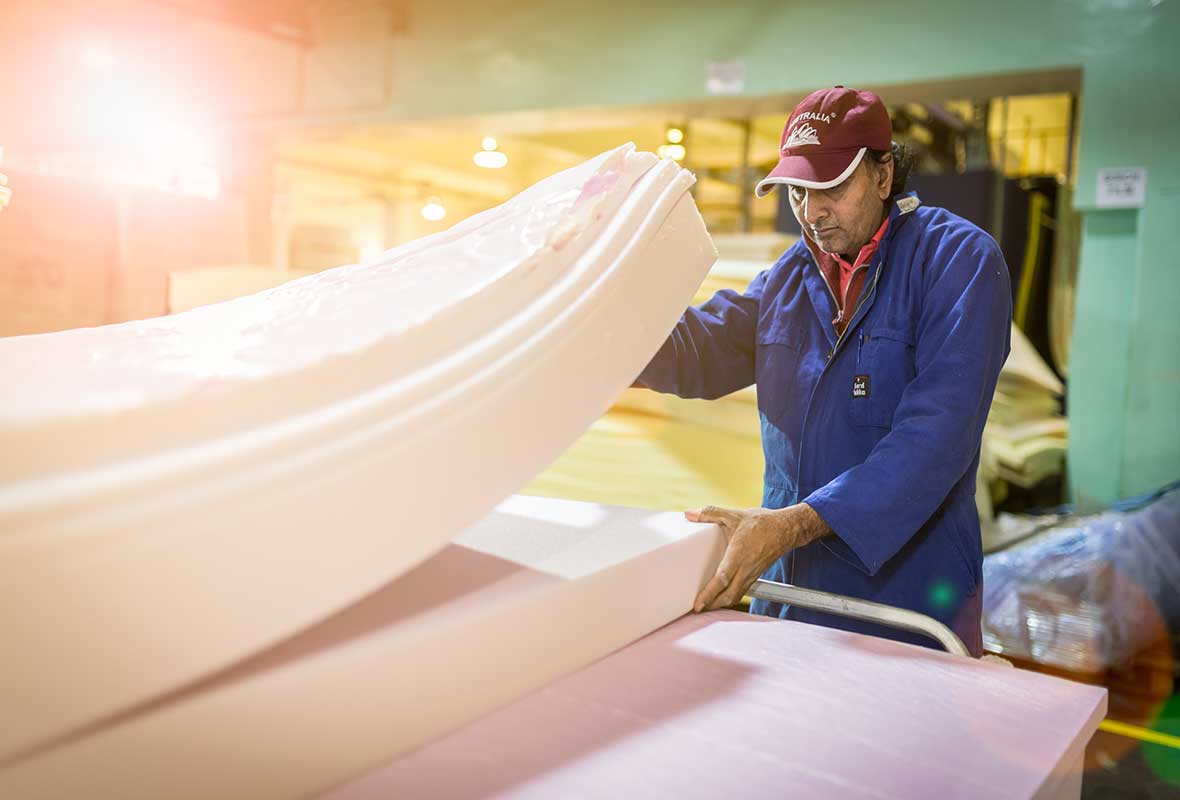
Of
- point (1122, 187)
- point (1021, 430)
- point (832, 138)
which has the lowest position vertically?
point (1021, 430)

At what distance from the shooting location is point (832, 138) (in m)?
1.59

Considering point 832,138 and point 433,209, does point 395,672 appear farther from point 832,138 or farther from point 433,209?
point 433,209

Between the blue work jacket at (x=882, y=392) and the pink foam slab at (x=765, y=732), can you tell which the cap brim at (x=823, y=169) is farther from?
the pink foam slab at (x=765, y=732)

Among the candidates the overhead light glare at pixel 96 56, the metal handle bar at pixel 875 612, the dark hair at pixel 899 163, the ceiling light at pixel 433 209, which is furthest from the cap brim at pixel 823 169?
the ceiling light at pixel 433 209

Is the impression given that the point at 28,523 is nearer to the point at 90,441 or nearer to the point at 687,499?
the point at 90,441

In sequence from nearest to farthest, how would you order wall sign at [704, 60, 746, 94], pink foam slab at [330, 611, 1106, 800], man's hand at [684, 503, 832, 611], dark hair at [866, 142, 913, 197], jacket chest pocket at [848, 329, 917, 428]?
pink foam slab at [330, 611, 1106, 800] < man's hand at [684, 503, 832, 611] < jacket chest pocket at [848, 329, 917, 428] < dark hair at [866, 142, 913, 197] < wall sign at [704, 60, 746, 94]

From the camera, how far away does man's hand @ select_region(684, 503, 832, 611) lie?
1.21 m

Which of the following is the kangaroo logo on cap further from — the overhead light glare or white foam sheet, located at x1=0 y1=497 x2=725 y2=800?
the overhead light glare

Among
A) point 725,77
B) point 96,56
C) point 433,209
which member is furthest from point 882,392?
point 433,209

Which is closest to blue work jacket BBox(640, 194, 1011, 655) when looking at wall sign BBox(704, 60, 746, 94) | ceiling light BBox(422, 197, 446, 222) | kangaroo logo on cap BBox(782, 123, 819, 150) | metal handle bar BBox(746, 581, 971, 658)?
metal handle bar BBox(746, 581, 971, 658)

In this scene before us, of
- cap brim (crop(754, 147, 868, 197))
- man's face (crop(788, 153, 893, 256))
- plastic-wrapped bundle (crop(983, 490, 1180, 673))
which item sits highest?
cap brim (crop(754, 147, 868, 197))

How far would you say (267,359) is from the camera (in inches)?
30.3

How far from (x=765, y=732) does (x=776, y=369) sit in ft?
3.29

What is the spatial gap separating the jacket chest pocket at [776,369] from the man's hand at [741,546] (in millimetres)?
478
